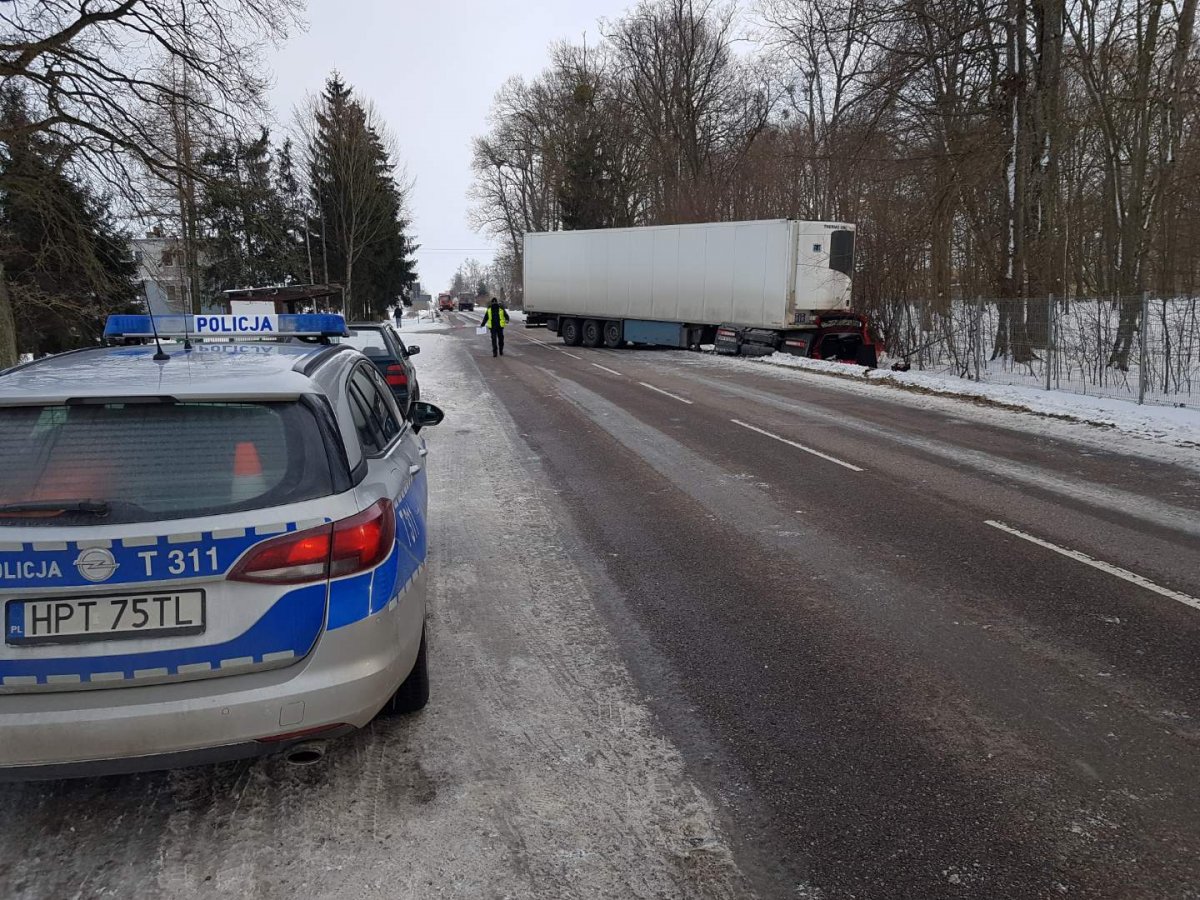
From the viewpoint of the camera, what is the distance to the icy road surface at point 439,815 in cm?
260

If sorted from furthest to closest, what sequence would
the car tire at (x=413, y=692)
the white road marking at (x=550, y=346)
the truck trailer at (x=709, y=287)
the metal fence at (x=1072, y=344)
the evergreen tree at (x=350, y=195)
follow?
the evergreen tree at (x=350, y=195) → the white road marking at (x=550, y=346) → the truck trailer at (x=709, y=287) → the metal fence at (x=1072, y=344) → the car tire at (x=413, y=692)

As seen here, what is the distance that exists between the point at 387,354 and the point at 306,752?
9088 mm

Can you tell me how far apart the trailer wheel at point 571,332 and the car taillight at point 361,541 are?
29.1 meters

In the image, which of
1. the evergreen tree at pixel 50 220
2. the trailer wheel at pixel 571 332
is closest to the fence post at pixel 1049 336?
the evergreen tree at pixel 50 220

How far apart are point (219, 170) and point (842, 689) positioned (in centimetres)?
2147

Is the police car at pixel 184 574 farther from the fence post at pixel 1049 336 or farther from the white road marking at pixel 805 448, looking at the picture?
the fence post at pixel 1049 336

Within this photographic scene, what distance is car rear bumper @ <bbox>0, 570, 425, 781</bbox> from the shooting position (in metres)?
2.55

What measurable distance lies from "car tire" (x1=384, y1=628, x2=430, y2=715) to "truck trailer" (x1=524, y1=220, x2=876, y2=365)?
20582 millimetres

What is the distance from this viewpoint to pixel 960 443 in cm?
1063

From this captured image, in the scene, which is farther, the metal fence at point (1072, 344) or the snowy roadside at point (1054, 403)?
the metal fence at point (1072, 344)

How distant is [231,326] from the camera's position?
486 centimetres

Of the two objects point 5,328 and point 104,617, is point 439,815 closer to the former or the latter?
point 104,617

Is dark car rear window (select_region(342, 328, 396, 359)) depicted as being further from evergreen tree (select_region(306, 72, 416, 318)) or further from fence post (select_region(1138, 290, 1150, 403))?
evergreen tree (select_region(306, 72, 416, 318))

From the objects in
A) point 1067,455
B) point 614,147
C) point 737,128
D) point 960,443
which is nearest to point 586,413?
point 960,443
